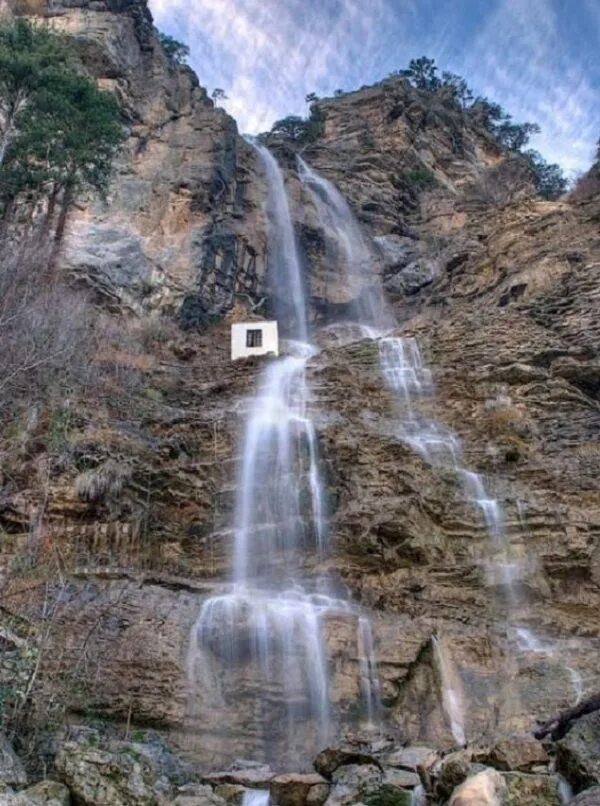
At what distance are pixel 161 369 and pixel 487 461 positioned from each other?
1034cm

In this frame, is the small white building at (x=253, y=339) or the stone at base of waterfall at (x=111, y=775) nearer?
the stone at base of waterfall at (x=111, y=775)

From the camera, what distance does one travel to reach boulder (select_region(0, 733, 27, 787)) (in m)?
7.21

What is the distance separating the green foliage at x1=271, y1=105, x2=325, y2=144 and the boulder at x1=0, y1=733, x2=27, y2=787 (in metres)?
42.8

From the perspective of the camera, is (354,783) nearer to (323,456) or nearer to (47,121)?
(323,456)

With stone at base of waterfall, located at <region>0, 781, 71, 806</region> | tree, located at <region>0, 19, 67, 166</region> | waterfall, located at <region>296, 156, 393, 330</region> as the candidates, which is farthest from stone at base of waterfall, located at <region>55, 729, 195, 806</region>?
waterfall, located at <region>296, 156, 393, 330</region>

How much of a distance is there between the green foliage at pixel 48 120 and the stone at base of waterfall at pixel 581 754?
18.7 m

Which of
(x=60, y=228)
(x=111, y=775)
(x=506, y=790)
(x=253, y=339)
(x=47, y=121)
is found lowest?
(x=506, y=790)

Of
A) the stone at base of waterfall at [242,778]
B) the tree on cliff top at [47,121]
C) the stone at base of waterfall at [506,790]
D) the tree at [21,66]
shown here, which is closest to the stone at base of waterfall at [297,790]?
the stone at base of waterfall at [242,778]

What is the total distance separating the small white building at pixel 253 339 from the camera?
25172 millimetres

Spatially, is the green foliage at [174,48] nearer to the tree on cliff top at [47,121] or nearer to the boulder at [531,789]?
the tree on cliff top at [47,121]

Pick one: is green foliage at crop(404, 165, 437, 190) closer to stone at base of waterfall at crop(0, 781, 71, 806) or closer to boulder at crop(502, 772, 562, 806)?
boulder at crop(502, 772, 562, 806)

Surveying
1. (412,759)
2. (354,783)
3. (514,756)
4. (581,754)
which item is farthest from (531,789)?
(412,759)

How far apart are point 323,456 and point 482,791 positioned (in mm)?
10144

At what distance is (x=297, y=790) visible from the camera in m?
8.70
